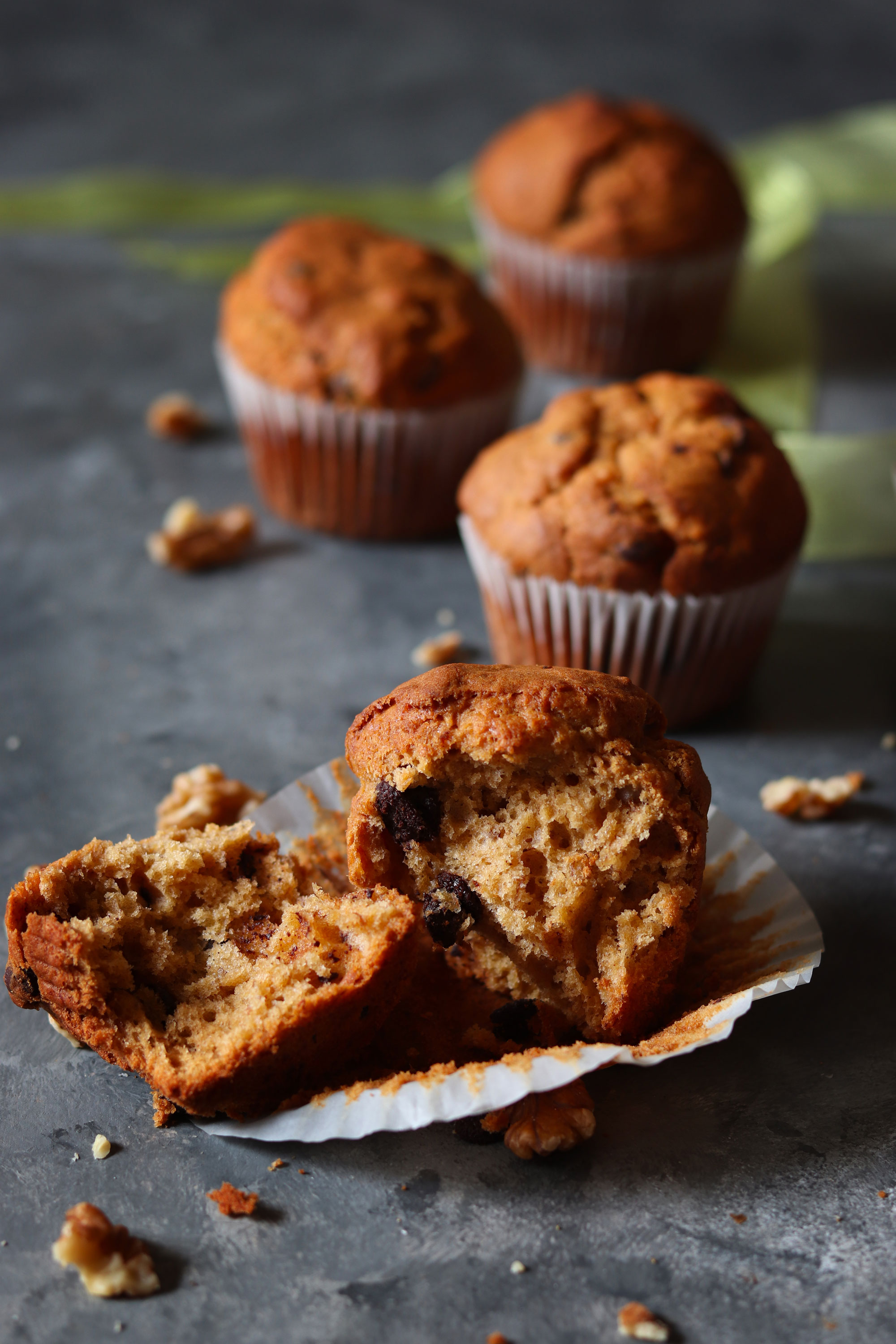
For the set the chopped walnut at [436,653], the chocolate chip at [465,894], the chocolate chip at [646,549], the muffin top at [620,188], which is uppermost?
the muffin top at [620,188]

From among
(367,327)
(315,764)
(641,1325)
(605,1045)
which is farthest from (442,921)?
(367,327)

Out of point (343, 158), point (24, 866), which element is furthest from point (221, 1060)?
point (343, 158)

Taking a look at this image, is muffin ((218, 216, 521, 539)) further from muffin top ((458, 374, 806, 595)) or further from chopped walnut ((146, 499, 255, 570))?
muffin top ((458, 374, 806, 595))

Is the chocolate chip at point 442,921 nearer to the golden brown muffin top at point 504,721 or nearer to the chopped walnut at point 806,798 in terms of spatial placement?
the golden brown muffin top at point 504,721

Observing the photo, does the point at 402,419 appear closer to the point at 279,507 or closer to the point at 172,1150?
the point at 279,507

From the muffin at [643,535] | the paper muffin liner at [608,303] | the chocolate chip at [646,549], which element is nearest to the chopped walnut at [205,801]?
the muffin at [643,535]

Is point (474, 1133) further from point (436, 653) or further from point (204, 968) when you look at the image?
point (436, 653)
